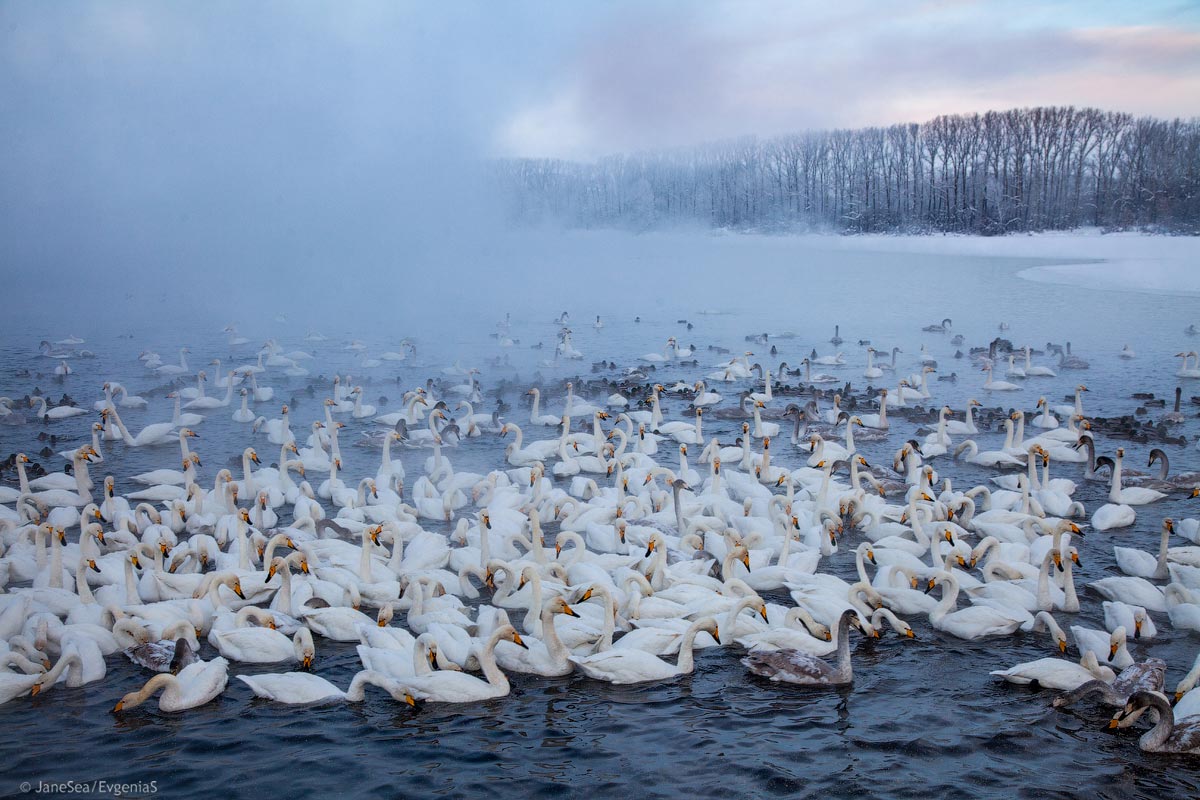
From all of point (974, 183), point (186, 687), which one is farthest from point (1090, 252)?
point (186, 687)

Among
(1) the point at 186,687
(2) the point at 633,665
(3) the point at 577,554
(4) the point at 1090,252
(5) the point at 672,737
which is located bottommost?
(5) the point at 672,737

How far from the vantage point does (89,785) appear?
687 cm

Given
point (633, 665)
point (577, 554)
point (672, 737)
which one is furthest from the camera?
point (577, 554)

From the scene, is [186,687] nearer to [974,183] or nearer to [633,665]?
[633,665]

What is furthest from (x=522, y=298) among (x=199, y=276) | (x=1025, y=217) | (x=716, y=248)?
(x=1025, y=217)

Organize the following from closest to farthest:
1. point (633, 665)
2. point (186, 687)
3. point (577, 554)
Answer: point (186, 687), point (633, 665), point (577, 554)

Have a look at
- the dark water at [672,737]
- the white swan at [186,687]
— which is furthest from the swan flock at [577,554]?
the dark water at [672,737]

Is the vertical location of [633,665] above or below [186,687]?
below

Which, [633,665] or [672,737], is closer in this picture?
[672,737]

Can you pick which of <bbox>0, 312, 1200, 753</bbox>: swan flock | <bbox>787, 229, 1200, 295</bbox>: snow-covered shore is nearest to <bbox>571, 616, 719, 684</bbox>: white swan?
<bbox>0, 312, 1200, 753</bbox>: swan flock

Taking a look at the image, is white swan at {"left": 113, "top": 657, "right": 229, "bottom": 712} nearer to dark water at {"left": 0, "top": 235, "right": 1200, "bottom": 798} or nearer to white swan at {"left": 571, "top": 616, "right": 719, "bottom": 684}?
dark water at {"left": 0, "top": 235, "right": 1200, "bottom": 798}

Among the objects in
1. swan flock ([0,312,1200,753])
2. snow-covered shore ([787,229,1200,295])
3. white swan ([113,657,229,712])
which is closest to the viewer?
white swan ([113,657,229,712])

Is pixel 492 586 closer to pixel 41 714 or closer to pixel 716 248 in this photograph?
pixel 41 714

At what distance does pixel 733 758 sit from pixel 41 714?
599cm
